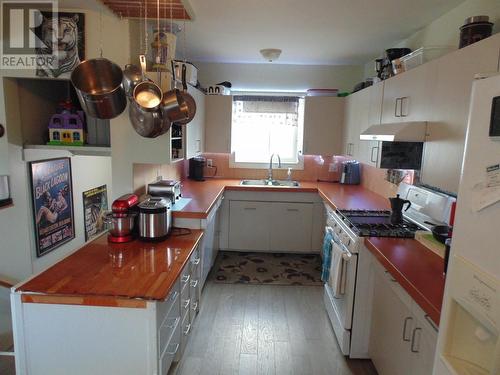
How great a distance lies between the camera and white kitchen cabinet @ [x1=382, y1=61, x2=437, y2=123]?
199 centimetres

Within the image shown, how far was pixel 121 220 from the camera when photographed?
210 cm

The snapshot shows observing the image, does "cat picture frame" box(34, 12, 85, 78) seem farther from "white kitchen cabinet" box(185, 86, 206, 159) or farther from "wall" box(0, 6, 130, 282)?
"white kitchen cabinet" box(185, 86, 206, 159)

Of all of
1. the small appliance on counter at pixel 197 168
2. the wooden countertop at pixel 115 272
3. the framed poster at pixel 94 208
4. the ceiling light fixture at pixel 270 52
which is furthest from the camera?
the small appliance on counter at pixel 197 168

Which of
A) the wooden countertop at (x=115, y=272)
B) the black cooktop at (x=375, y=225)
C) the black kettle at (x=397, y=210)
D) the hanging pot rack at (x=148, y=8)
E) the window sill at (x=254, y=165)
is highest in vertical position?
the hanging pot rack at (x=148, y=8)

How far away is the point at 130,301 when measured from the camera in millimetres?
1467

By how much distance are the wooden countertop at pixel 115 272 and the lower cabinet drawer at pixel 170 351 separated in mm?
377

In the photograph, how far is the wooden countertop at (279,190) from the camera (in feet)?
8.80

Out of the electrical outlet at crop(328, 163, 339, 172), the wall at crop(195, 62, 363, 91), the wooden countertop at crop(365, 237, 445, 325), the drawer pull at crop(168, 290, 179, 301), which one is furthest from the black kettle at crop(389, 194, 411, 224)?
the wall at crop(195, 62, 363, 91)

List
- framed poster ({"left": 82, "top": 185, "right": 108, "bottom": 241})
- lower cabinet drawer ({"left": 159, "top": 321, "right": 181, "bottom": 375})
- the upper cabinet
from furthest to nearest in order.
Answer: framed poster ({"left": 82, "top": 185, "right": 108, "bottom": 241})
the upper cabinet
lower cabinet drawer ({"left": 159, "top": 321, "right": 181, "bottom": 375})

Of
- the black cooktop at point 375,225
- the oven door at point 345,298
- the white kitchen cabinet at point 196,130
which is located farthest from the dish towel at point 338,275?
the white kitchen cabinet at point 196,130

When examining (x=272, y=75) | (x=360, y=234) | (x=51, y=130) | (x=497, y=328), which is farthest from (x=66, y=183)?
(x=497, y=328)

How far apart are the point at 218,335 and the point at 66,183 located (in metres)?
1.86

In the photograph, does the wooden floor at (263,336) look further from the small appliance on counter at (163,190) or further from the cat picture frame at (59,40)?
the cat picture frame at (59,40)

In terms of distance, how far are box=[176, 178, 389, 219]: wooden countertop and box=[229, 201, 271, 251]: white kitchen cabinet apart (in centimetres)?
23
